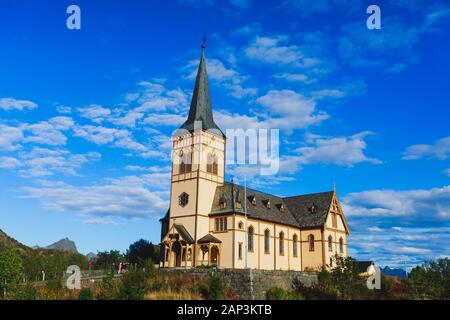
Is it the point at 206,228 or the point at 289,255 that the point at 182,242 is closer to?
the point at 206,228

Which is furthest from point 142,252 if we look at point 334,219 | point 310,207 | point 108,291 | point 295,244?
point 108,291

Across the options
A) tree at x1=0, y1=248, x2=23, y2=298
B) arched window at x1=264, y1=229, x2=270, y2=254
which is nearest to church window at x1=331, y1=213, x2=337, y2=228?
arched window at x1=264, y1=229, x2=270, y2=254

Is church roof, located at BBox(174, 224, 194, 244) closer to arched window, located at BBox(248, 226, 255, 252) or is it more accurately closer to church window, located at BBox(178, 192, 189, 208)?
church window, located at BBox(178, 192, 189, 208)

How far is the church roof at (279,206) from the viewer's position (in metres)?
50.5

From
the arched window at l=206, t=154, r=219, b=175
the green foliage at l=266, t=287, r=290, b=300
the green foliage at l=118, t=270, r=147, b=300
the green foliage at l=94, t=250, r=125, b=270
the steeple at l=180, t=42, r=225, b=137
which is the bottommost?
the green foliage at l=266, t=287, r=290, b=300

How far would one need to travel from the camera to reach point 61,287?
37.0 m

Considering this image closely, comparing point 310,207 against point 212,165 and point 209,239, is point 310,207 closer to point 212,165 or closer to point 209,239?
point 212,165

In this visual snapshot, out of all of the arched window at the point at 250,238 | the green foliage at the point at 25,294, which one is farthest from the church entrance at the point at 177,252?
the green foliage at the point at 25,294

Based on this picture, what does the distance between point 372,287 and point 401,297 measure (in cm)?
262

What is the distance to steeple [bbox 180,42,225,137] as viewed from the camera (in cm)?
5269

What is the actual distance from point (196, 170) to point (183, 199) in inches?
145

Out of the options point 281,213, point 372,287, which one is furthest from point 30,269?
point 372,287

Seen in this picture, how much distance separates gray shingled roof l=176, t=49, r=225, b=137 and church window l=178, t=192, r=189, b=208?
297 inches

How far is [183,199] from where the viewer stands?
5103 cm
